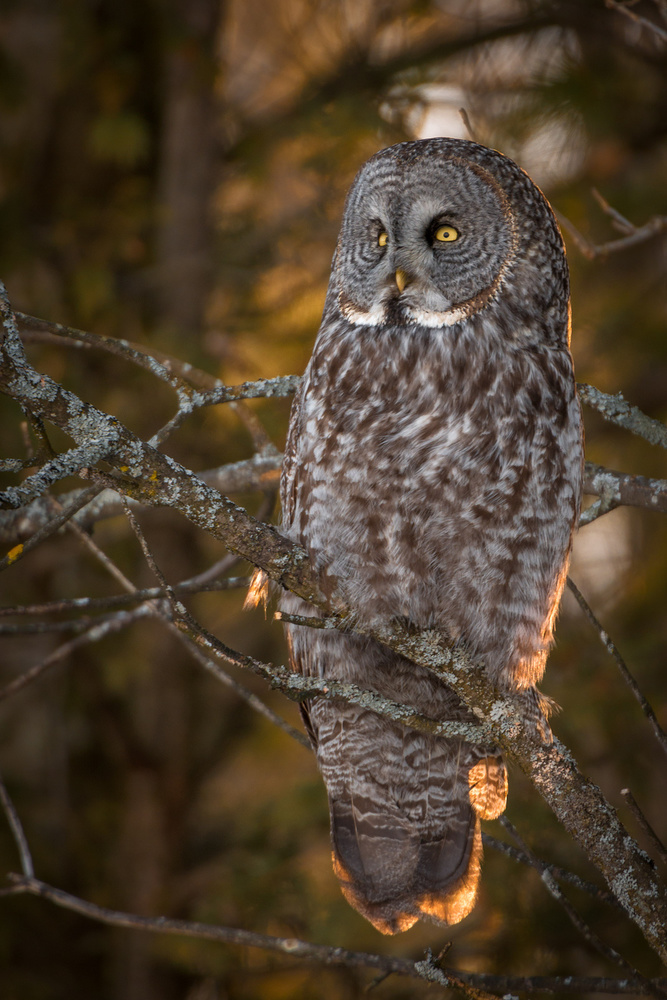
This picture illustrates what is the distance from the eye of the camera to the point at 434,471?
6.18 ft

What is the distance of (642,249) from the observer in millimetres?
5082

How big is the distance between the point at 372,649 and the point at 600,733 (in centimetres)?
221

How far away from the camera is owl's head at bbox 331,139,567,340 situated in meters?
2.04

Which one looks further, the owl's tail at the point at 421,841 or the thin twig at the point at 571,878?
the owl's tail at the point at 421,841

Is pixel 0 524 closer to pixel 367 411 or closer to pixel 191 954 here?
pixel 367 411

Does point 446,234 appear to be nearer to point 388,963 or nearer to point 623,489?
point 623,489

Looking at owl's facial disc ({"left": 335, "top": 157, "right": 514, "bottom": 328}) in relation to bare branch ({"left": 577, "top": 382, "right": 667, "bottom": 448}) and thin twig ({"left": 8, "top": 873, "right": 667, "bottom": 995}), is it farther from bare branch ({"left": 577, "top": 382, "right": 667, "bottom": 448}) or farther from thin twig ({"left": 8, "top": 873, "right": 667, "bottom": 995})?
thin twig ({"left": 8, "top": 873, "right": 667, "bottom": 995})

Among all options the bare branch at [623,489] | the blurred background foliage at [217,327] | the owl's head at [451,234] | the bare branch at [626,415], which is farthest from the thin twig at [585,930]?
the blurred background foliage at [217,327]

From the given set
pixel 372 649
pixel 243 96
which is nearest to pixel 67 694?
pixel 372 649

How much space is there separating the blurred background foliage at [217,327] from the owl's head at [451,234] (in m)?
1.97

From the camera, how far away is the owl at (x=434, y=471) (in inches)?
75.7

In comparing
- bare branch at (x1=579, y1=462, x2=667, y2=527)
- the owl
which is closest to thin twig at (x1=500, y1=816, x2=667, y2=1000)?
the owl

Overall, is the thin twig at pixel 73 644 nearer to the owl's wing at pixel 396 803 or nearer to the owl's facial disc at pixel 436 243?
the owl's wing at pixel 396 803

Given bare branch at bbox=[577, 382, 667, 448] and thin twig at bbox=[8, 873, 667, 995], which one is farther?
bare branch at bbox=[577, 382, 667, 448]
